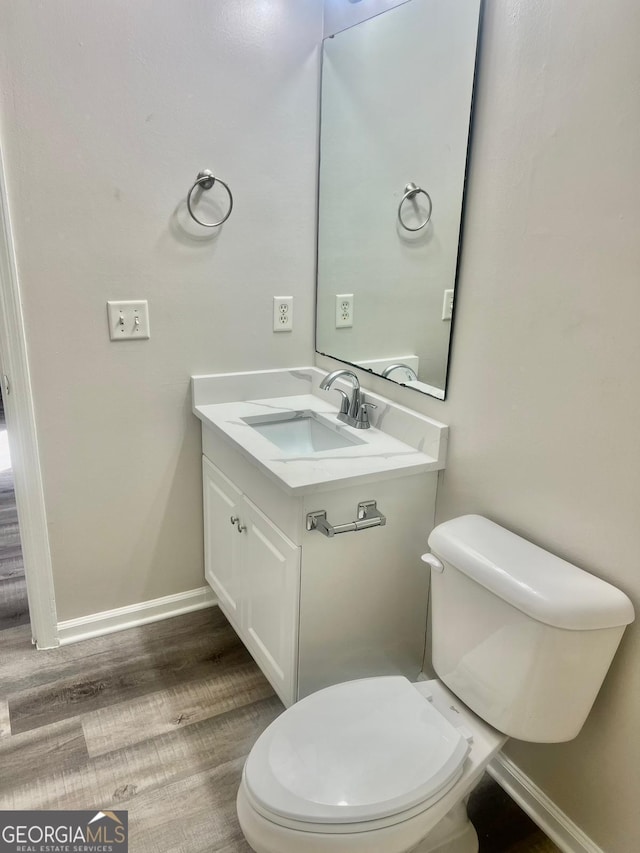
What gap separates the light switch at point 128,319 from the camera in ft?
5.99

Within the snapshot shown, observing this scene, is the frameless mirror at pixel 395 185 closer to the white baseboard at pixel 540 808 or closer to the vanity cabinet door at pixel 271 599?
the vanity cabinet door at pixel 271 599

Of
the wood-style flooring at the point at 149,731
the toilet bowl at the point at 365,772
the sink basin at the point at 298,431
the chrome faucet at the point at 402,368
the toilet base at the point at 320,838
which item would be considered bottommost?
the wood-style flooring at the point at 149,731

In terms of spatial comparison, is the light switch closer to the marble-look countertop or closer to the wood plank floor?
the marble-look countertop

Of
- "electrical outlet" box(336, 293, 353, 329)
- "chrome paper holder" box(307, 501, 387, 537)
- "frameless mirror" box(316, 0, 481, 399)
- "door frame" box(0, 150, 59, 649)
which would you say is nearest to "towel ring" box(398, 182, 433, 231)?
"frameless mirror" box(316, 0, 481, 399)

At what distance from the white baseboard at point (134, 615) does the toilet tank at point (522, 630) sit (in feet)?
3.68

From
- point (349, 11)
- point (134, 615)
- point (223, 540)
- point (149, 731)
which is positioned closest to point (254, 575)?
point (223, 540)

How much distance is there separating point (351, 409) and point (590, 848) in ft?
4.03

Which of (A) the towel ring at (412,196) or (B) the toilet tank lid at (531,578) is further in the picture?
(A) the towel ring at (412,196)

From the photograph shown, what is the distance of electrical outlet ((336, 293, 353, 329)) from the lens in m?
2.00

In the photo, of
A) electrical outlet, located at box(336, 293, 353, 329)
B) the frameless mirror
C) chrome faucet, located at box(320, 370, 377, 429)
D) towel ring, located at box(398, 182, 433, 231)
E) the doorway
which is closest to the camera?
the frameless mirror

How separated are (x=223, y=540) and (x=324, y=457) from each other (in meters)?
0.58

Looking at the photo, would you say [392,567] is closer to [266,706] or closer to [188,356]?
[266,706]

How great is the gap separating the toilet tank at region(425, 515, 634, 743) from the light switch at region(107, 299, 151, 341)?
110cm

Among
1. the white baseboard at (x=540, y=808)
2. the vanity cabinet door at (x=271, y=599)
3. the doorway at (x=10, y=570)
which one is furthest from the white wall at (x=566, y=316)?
the doorway at (x=10, y=570)
